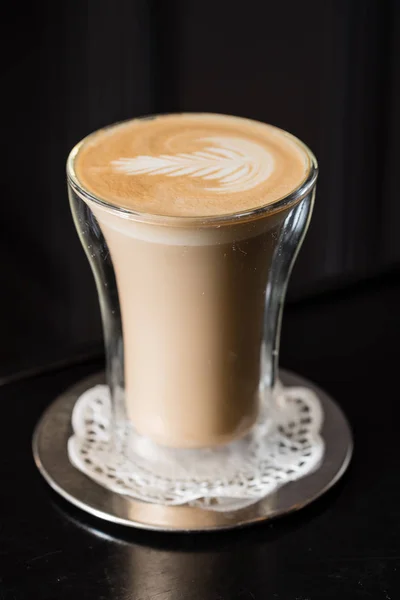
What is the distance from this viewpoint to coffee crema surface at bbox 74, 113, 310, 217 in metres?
0.70

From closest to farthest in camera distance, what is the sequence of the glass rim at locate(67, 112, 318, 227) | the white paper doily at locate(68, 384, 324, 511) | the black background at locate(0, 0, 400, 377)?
the glass rim at locate(67, 112, 318, 227)
the white paper doily at locate(68, 384, 324, 511)
the black background at locate(0, 0, 400, 377)

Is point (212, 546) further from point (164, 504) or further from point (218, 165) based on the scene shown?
point (218, 165)

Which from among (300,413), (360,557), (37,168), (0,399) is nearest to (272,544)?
(360,557)

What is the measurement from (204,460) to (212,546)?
96mm

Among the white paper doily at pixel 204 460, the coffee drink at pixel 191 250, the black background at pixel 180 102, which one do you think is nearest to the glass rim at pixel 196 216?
the coffee drink at pixel 191 250

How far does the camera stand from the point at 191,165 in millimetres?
745

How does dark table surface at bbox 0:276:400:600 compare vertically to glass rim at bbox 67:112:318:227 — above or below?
below

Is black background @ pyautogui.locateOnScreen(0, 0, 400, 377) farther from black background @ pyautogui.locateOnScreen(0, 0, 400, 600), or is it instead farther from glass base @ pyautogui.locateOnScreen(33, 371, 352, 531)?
glass base @ pyautogui.locateOnScreen(33, 371, 352, 531)

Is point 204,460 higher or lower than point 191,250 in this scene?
lower

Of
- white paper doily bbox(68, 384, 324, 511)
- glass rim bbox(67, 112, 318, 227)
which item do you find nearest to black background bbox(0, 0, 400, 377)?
white paper doily bbox(68, 384, 324, 511)

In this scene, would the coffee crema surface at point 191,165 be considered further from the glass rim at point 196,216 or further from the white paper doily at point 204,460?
the white paper doily at point 204,460

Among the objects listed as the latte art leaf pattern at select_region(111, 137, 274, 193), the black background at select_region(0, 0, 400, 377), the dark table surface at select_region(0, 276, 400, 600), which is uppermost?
the latte art leaf pattern at select_region(111, 137, 274, 193)

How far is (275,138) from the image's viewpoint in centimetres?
79

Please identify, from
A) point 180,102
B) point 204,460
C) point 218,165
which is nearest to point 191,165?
point 218,165
